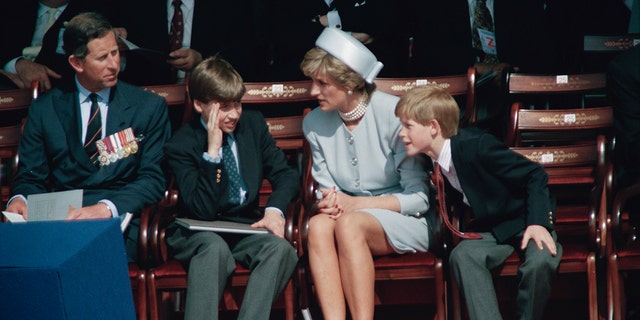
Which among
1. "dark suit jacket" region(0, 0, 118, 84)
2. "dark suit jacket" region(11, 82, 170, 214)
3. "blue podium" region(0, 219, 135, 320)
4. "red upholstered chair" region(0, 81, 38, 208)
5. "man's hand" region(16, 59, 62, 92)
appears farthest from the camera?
"dark suit jacket" region(0, 0, 118, 84)

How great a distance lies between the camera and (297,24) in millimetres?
6145

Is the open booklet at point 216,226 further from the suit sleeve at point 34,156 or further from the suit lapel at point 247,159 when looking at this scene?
the suit sleeve at point 34,156

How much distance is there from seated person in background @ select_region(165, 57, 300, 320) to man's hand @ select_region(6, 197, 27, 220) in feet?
2.28

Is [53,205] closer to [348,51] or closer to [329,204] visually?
[329,204]

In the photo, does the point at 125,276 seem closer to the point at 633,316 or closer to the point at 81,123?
the point at 81,123

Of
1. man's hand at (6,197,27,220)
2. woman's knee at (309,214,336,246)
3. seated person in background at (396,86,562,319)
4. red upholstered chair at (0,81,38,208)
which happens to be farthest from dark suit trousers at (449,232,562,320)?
red upholstered chair at (0,81,38,208)

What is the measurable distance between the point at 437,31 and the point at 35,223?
13.5ft

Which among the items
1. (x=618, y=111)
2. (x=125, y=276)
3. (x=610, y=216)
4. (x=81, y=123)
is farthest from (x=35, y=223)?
(x=618, y=111)

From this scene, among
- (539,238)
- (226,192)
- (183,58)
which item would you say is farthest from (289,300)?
(183,58)

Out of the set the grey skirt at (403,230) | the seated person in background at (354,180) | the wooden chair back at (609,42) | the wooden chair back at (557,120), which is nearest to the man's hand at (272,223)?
the seated person in background at (354,180)

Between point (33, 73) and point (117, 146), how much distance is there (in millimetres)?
1280

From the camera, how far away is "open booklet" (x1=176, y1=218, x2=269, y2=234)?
4582 millimetres

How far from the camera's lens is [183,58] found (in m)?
5.90

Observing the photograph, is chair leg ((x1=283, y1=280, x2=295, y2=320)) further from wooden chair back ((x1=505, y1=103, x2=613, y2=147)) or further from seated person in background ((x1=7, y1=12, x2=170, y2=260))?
wooden chair back ((x1=505, y1=103, x2=613, y2=147))
